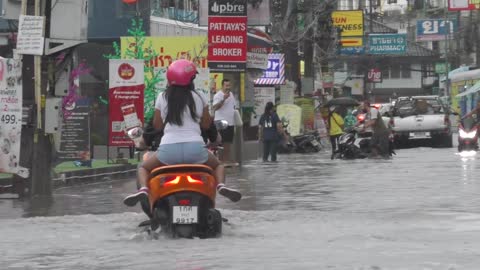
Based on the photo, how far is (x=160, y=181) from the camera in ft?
33.0

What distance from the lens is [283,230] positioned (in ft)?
35.7

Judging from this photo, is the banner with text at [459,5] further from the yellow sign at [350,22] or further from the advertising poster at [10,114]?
the advertising poster at [10,114]

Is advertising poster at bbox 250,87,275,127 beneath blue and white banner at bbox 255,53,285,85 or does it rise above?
beneath

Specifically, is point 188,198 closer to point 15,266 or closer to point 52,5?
point 15,266

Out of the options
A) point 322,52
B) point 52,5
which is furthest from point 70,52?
point 322,52

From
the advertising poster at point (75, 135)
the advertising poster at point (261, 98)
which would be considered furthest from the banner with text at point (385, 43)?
the advertising poster at point (75, 135)

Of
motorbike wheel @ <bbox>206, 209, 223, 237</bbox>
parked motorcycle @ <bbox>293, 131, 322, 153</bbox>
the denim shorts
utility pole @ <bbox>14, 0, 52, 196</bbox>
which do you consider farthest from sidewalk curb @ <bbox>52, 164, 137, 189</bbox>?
parked motorcycle @ <bbox>293, 131, 322, 153</bbox>

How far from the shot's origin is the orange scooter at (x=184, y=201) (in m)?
10.0

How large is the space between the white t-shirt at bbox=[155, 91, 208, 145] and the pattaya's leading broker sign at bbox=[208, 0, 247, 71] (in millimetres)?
14301

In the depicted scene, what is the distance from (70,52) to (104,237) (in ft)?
20.8

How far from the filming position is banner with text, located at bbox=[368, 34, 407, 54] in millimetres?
70375

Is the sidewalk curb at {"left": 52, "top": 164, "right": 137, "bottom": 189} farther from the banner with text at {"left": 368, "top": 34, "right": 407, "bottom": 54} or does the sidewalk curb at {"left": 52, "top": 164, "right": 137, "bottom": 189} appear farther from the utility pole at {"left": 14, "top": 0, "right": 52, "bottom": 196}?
the banner with text at {"left": 368, "top": 34, "right": 407, "bottom": 54}

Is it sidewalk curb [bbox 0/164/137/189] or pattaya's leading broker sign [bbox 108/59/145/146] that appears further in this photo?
pattaya's leading broker sign [bbox 108/59/145/146]

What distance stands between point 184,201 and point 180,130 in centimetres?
73
